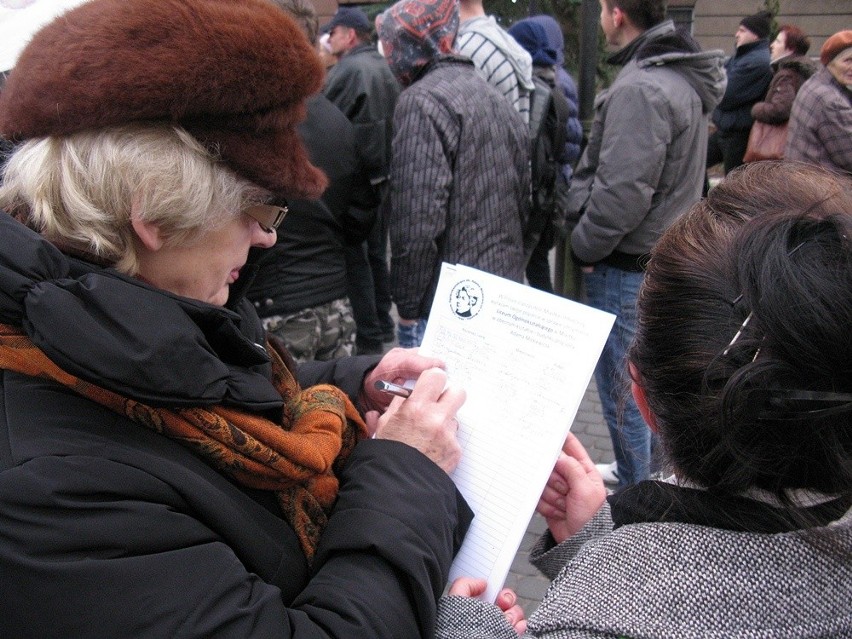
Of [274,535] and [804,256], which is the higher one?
[804,256]

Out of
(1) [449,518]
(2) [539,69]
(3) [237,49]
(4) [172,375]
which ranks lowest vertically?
(2) [539,69]

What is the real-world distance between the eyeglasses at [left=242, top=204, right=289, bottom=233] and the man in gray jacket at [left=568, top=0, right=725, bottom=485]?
6.60 ft

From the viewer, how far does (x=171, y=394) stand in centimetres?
110

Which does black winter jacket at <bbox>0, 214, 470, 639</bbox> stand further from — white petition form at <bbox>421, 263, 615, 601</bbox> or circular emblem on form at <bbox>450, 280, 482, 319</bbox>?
circular emblem on form at <bbox>450, 280, 482, 319</bbox>

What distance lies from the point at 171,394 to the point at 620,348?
2516mm

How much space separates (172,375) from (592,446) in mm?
3728

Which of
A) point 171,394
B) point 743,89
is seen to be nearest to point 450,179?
point 171,394

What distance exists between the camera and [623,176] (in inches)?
124

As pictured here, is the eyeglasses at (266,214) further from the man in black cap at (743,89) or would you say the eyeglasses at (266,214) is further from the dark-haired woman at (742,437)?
the man in black cap at (743,89)

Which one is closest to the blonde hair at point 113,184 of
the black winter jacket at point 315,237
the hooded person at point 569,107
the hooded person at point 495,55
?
the black winter jacket at point 315,237

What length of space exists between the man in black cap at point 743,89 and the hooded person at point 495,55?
10.2 feet

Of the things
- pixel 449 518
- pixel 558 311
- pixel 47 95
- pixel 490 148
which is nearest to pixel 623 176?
pixel 490 148

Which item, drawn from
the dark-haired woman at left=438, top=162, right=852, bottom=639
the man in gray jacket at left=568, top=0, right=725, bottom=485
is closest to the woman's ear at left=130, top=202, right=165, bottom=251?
the dark-haired woman at left=438, top=162, right=852, bottom=639

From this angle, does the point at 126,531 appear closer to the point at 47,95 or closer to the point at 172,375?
the point at 172,375
